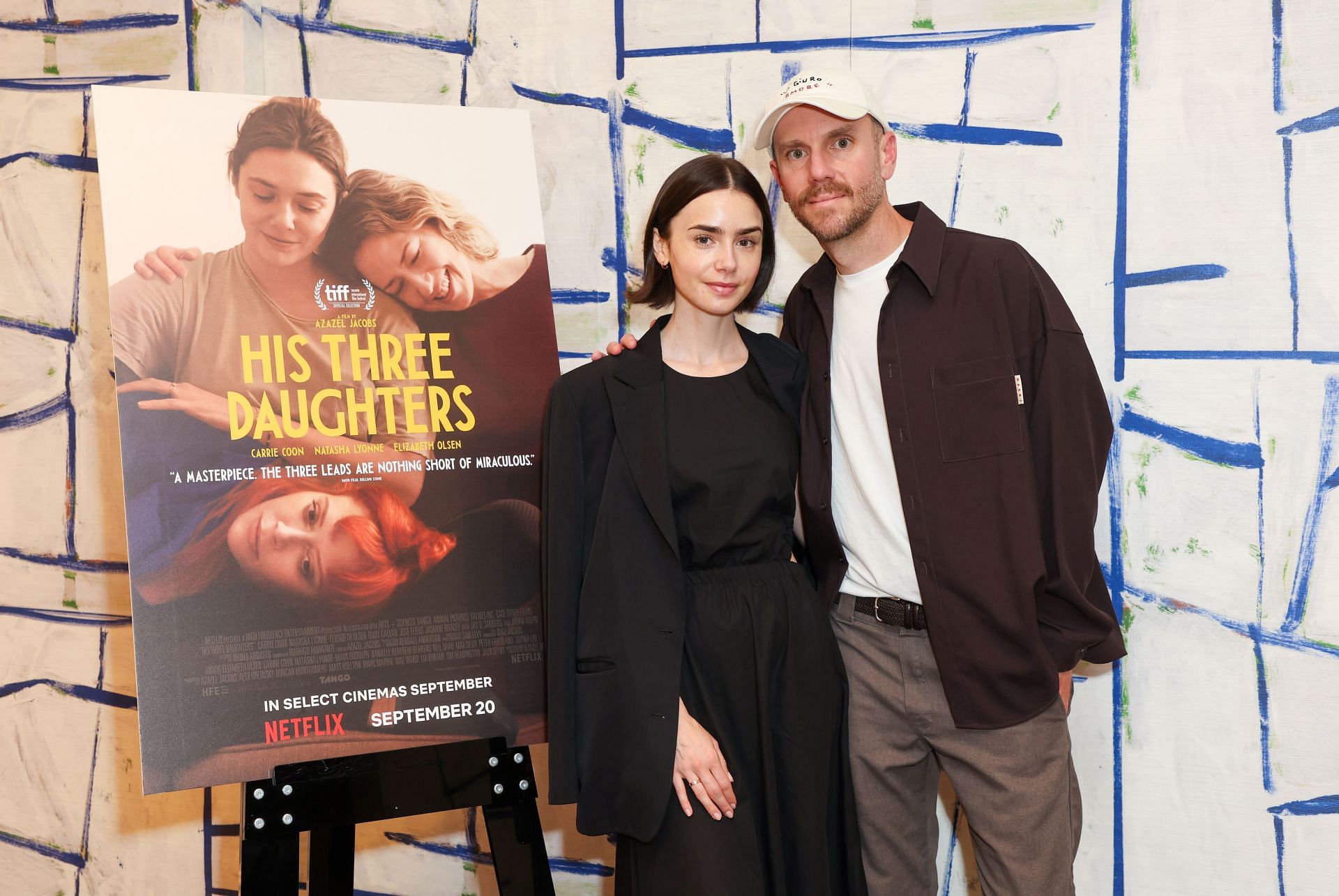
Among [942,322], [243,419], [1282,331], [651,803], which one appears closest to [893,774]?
[651,803]

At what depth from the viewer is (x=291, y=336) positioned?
178 cm

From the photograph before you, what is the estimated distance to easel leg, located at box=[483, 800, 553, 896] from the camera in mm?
1777

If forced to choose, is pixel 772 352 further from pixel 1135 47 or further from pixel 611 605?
pixel 1135 47

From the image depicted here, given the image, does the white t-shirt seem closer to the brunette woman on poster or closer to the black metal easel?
the brunette woman on poster

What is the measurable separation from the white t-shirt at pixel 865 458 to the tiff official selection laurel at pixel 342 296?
0.92 meters

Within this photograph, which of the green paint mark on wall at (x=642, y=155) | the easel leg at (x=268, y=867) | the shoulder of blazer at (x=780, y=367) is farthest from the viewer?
the green paint mark on wall at (x=642, y=155)

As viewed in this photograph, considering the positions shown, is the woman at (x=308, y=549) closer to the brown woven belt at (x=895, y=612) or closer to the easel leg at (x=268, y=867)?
the easel leg at (x=268, y=867)

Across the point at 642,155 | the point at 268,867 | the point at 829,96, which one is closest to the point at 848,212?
the point at 829,96

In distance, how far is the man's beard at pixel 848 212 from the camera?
6.20 feet

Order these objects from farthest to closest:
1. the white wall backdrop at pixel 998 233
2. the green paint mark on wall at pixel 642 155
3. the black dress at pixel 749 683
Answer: the green paint mark on wall at pixel 642 155 → the white wall backdrop at pixel 998 233 → the black dress at pixel 749 683

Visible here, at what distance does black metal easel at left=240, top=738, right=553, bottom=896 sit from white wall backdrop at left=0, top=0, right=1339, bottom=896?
37.1 inches

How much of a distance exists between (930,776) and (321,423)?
140 centimetres

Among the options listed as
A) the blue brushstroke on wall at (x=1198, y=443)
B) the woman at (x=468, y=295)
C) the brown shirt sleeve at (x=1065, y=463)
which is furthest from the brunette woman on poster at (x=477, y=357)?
the blue brushstroke on wall at (x=1198, y=443)

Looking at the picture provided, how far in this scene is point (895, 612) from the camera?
6.21ft
